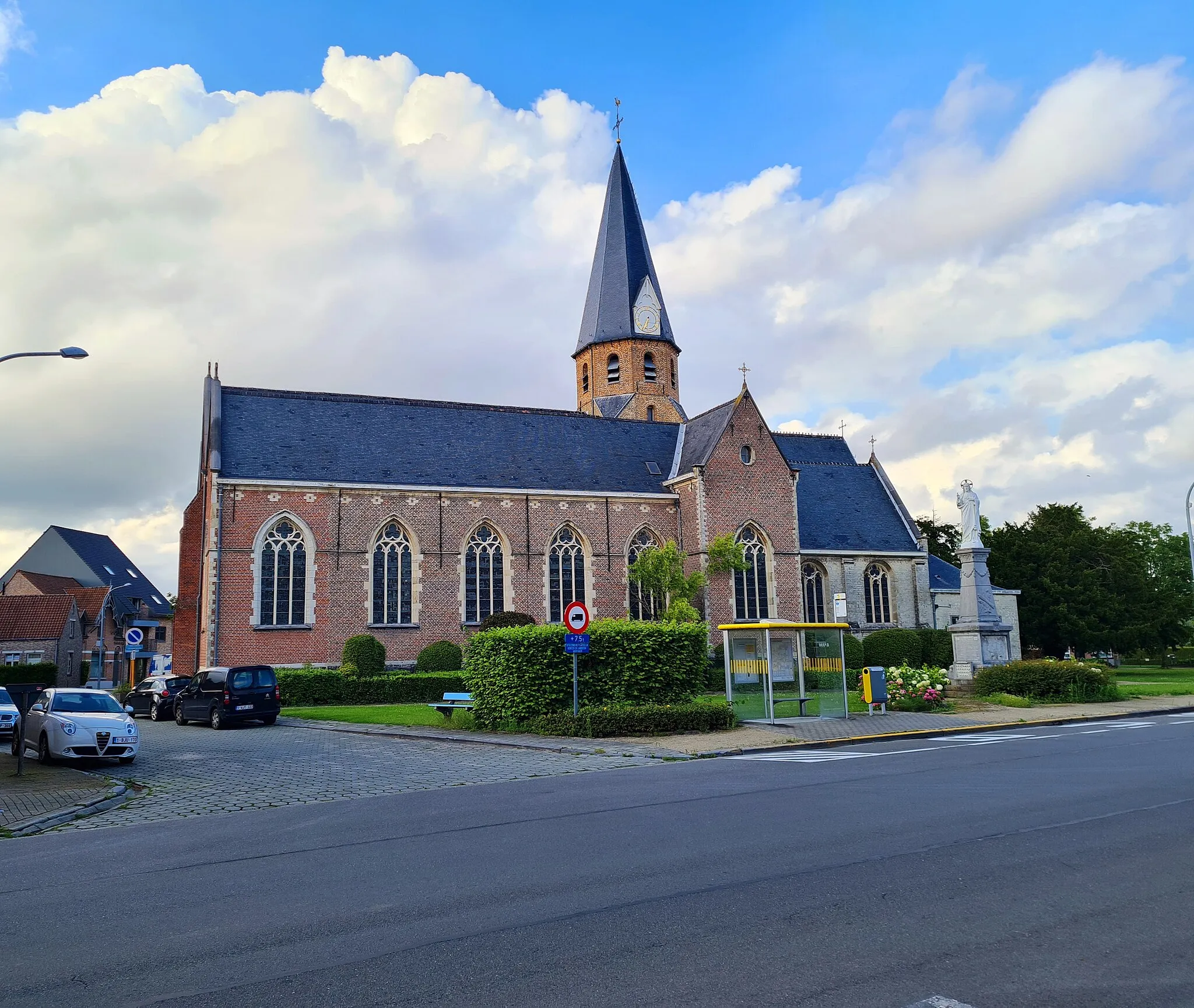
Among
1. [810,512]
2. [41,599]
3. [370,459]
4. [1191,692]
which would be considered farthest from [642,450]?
[41,599]

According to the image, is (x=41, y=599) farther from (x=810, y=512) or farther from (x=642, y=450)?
(x=810, y=512)

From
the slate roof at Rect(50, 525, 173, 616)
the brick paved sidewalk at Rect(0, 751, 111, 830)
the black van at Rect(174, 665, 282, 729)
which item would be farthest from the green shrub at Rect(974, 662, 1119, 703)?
the slate roof at Rect(50, 525, 173, 616)

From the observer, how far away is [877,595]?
4416cm

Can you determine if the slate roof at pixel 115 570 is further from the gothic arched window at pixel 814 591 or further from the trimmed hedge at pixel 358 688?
the gothic arched window at pixel 814 591

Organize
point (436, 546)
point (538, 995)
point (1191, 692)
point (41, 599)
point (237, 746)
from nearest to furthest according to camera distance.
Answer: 1. point (538, 995)
2. point (237, 746)
3. point (1191, 692)
4. point (436, 546)
5. point (41, 599)

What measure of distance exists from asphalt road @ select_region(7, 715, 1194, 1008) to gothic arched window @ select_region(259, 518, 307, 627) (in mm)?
24613

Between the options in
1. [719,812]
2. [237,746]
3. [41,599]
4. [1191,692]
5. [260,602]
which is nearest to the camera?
[719,812]

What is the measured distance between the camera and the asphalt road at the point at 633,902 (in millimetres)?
4961

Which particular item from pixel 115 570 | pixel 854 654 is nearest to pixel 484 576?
pixel 854 654

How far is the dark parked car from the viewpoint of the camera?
95.3 ft

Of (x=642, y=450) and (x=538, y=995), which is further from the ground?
(x=642, y=450)

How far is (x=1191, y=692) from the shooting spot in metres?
29.2

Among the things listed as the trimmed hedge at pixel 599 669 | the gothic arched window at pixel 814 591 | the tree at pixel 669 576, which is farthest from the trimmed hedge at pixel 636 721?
the gothic arched window at pixel 814 591

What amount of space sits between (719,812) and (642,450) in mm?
33520
